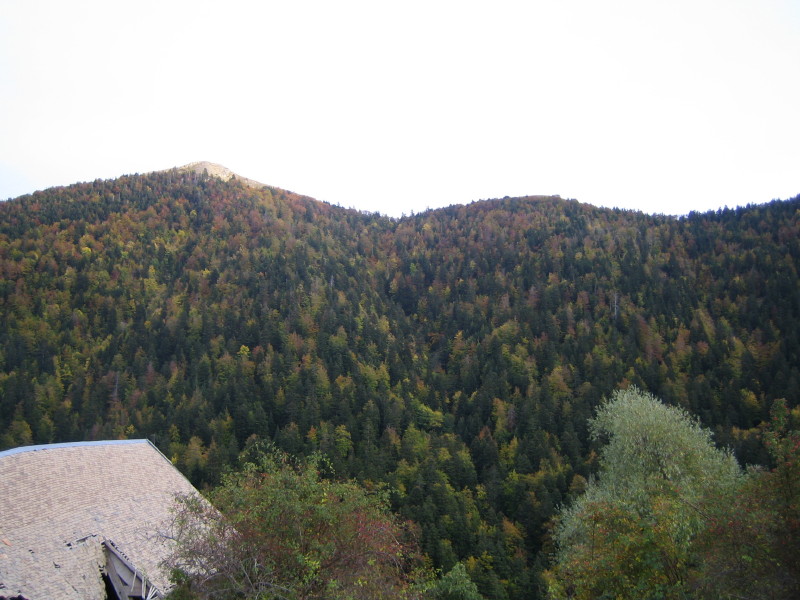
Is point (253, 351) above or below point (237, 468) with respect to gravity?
above

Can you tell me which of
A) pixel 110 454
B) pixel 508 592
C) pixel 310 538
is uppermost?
pixel 310 538

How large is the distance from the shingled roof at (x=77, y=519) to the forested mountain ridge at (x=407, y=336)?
3197 centimetres

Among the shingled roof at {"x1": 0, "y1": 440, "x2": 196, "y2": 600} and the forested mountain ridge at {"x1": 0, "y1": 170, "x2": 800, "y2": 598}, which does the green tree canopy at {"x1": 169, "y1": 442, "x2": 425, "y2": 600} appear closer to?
the shingled roof at {"x1": 0, "y1": 440, "x2": 196, "y2": 600}

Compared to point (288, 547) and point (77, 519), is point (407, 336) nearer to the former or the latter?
point (77, 519)

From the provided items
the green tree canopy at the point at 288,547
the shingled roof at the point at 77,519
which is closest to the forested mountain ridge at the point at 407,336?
the shingled roof at the point at 77,519

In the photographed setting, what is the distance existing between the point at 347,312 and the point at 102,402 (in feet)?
173

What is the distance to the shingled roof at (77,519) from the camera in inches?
920

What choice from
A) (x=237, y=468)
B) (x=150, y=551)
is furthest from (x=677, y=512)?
(x=237, y=468)

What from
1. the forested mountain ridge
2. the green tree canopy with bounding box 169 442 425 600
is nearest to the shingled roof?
the green tree canopy with bounding box 169 442 425 600

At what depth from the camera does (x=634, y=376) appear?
97.3 m

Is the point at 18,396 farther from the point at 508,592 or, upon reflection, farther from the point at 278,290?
the point at 508,592

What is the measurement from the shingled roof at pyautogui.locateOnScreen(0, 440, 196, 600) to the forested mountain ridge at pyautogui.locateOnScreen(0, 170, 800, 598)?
3197 cm

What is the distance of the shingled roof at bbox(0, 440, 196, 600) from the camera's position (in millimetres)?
23375

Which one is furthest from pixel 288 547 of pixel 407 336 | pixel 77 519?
pixel 407 336
